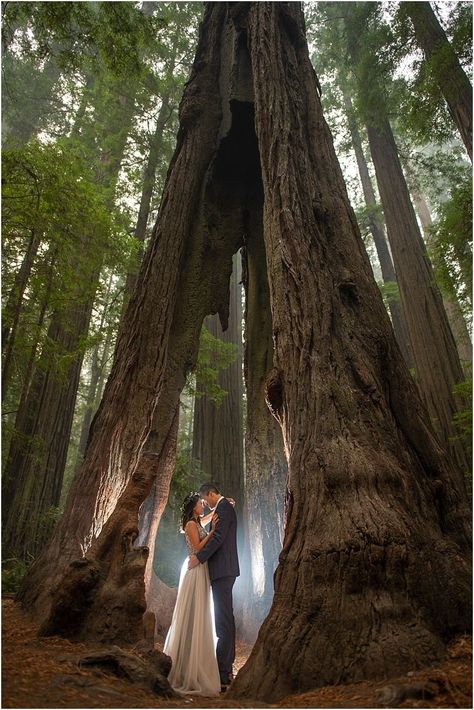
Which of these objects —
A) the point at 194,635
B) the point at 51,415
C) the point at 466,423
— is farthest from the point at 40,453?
the point at 466,423

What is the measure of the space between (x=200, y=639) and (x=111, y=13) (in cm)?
679

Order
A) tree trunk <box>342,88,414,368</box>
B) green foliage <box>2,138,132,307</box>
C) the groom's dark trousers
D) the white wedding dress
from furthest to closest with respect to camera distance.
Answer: tree trunk <box>342,88,414,368</box>, green foliage <box>2,138,132,307</box>, the groom's dark trousers, the white wedding dress

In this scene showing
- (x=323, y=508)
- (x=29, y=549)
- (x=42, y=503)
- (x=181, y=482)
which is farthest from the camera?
(x=181, y=482)

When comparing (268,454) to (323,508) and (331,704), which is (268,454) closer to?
(323,508)

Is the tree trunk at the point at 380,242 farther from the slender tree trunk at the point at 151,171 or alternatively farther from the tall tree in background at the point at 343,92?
the slender tree trunk at the point at 151,171

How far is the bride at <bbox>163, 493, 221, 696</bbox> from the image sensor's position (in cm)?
342

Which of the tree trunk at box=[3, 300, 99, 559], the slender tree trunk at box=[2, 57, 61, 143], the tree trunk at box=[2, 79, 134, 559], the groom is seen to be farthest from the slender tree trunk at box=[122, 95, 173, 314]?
the groom

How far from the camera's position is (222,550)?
161 inches

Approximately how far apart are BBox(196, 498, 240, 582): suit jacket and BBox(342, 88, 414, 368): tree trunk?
8920 millimetres

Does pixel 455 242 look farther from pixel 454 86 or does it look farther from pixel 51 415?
pixel 51 415

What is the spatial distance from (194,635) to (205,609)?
0.23 meters

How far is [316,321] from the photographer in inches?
144

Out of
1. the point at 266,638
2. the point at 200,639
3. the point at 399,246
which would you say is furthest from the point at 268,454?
the point at 399,246

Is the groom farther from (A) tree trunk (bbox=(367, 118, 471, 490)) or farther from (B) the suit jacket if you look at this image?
(A) tree trunk (bbox=(367, 118, 471, 490))
